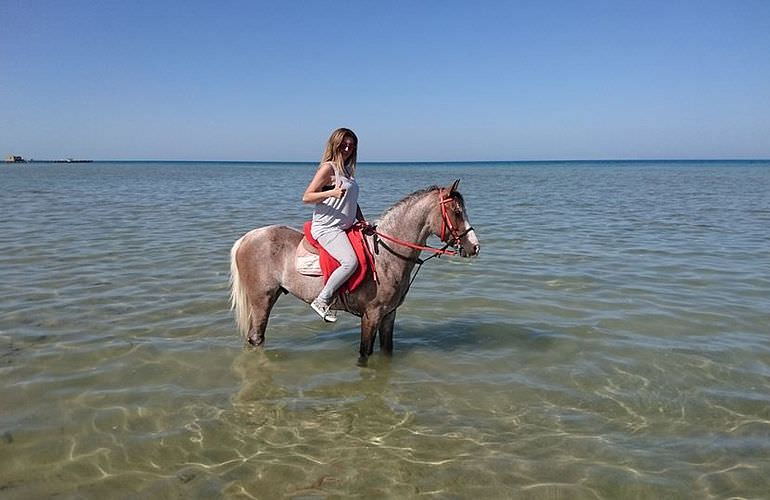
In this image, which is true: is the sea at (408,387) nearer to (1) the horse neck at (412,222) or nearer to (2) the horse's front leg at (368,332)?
(2) the horse's front leg at (368,332)

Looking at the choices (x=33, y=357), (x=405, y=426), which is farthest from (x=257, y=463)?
(x=33, y=357)

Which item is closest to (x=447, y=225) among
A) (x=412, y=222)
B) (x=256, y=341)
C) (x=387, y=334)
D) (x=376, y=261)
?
(x=412, y=222)

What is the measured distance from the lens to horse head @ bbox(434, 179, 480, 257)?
606 centimetres

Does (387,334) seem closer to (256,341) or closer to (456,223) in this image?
(256,341)

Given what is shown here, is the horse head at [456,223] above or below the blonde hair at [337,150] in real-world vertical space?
below

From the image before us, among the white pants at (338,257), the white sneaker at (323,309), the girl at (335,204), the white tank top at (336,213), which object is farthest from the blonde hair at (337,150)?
the white sneaker at (323,309)

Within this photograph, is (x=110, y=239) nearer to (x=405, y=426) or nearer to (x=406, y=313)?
(x=406, y=313)

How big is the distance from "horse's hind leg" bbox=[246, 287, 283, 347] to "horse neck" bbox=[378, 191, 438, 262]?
172 centimetres

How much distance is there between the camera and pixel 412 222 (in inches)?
249

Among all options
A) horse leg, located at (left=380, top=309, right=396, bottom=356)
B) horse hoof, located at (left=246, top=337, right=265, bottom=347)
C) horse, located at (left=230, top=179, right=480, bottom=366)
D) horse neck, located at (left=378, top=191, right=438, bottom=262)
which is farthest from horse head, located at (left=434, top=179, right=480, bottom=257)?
horse hoof, located at (left=246, top=337, right=265, bottom=347)

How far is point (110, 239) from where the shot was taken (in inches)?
598

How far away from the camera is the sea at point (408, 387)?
4.46 metres

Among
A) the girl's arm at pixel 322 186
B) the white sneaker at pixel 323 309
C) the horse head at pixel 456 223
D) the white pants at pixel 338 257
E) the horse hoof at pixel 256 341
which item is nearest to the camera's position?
the girl's arm at pixel 322 186

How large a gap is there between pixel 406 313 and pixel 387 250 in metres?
2.94
